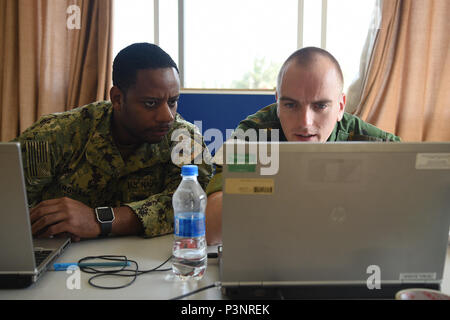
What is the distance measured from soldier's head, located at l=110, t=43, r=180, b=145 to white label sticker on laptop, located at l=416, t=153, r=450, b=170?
2.88 feet

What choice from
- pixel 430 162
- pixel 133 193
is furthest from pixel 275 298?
pixel 133 193

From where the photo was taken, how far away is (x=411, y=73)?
2.51 meters

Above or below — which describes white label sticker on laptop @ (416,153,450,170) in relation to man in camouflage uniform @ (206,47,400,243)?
below

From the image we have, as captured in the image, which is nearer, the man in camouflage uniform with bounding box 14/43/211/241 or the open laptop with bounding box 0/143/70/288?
the open laptop with bounding box 0/143/70/288

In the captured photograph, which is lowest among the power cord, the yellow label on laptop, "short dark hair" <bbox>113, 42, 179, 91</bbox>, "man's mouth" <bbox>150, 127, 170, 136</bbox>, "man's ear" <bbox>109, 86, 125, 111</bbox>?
the power cord

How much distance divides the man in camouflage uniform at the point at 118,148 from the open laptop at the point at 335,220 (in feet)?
2.08

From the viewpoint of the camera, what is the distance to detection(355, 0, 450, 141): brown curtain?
246 centimetres

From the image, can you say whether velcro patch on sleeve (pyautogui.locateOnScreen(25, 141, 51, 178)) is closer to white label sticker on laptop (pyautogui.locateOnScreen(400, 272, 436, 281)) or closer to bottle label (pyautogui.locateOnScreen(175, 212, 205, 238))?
bottle label (pyautogui.locateOnScreen(175, 212, 205, 238))

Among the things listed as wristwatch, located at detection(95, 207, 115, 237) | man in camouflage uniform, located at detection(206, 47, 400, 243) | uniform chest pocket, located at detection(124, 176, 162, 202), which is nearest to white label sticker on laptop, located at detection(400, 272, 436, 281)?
man in camouflage uniform, located at detection(206, 47, 400, 243)

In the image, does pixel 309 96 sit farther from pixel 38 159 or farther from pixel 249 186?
pixel 38 159

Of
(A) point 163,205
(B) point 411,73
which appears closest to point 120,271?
(A) point 163,205

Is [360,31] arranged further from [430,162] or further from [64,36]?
[430,162]

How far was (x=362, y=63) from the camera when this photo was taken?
2.56 meters

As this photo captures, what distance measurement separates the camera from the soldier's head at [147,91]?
4.21 ft
